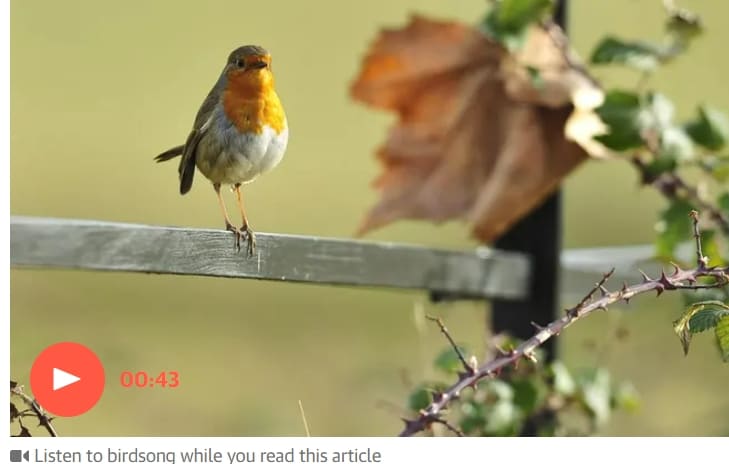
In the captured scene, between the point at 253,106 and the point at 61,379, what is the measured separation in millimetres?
324

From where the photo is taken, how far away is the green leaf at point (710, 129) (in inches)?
64.4

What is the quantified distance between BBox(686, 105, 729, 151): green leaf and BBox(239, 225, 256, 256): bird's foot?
0.75 meters

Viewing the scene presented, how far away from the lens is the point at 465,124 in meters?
1.85

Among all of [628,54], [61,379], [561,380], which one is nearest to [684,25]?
[628,54]

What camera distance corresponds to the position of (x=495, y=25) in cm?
167

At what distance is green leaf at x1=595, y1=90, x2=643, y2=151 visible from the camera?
1604 millimetres

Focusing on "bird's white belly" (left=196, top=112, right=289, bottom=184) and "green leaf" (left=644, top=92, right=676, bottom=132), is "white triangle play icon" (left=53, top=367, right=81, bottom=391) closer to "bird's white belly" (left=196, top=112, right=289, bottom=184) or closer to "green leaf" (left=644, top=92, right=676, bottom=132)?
"bird's white belly" (left=196, top=112, right=289, bottom=184)

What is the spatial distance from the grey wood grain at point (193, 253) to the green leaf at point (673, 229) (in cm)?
35

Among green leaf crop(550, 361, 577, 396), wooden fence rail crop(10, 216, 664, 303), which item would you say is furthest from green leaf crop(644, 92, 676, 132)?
green leaf crop(550, 361, 577, 396)

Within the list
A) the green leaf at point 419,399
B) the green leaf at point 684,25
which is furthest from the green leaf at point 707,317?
the green leaf at point 684,25

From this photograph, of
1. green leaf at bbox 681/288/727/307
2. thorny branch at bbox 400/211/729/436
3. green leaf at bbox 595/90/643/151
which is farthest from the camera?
green leaf at bbox 595/90/643/151
